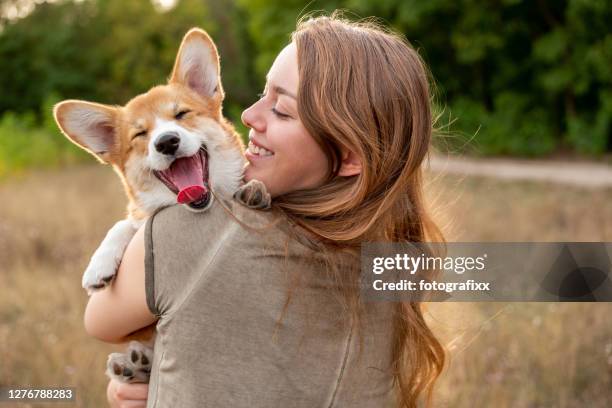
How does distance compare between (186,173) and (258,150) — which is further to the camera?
(186,173)

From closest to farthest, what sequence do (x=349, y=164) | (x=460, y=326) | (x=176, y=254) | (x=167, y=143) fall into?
(x=176, y=254) < (x=349, y=164) < (x=167, y=143) < (x=460, y=326)

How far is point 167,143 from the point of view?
2.35 metres

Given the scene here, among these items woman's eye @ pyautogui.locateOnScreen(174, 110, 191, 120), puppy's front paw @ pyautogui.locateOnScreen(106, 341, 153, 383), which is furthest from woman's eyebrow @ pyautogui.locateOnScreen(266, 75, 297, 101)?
puppy's front paw @ pyautogui.locateOnScreen(106, 341, 153, 383)

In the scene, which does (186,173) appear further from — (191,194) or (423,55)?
(423,55)

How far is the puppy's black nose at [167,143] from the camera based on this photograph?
2.35 m

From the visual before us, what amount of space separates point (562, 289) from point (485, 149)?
58.0 feet

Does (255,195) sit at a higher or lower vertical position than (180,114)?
lower

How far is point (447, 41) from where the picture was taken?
22.7 m

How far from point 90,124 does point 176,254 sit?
3.79ft

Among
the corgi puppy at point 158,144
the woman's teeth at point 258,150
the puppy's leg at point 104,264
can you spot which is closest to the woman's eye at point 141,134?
the corgi puppy at point 158,144

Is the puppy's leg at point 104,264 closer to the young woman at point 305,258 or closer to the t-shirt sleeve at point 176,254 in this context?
the young woman at point 305,258

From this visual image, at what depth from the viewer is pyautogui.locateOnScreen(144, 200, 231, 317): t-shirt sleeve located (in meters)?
1.66

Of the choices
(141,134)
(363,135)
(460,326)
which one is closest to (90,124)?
(141,134)

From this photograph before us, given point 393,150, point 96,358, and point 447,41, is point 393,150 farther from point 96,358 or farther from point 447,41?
point 447,41
